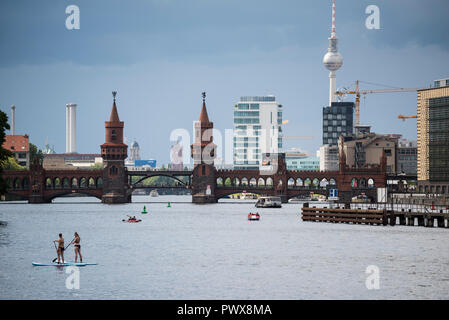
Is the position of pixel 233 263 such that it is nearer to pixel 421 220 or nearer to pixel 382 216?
pixel 382 216

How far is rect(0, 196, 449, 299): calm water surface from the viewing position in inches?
2272

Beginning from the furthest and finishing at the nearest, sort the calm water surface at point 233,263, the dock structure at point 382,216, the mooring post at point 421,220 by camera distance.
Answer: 1. the mooring post at point 421,220
2. the dock structure at point 382,216
3. the calm water surface at point 233,263

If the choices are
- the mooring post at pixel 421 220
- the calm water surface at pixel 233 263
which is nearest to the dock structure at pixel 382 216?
the mooring post at pixel 421 220

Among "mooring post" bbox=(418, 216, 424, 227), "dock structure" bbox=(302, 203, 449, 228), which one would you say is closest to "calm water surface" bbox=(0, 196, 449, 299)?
"dock structure" bbox=(302, 203, 449, 228)

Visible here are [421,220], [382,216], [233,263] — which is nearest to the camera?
[233,263]

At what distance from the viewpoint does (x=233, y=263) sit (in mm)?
74812

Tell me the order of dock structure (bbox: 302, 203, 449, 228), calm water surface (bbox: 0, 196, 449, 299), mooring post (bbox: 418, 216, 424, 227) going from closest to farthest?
1. calm water surface (bbox: 0, 196, 449, 299)
2. dock structure (bbox: 302, 203, 449, 228)
3. mooring post (bbox: 418, 216, 424, 227)

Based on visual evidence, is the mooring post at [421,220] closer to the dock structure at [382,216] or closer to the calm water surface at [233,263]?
the dock structure at [382,216]

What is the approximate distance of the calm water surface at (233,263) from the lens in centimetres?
5772

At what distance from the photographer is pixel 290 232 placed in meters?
115

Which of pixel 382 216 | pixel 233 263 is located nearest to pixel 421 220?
pixel 382 216

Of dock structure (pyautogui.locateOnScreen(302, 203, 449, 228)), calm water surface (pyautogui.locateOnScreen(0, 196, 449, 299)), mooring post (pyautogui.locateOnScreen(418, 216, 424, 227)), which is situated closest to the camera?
calm water surface (pyautogui.locateOnScreen(0, 196, 449, 299))

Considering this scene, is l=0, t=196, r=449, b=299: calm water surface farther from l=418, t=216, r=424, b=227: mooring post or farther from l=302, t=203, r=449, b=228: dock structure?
l=418, t=216, r=424, b=227: mooring post
